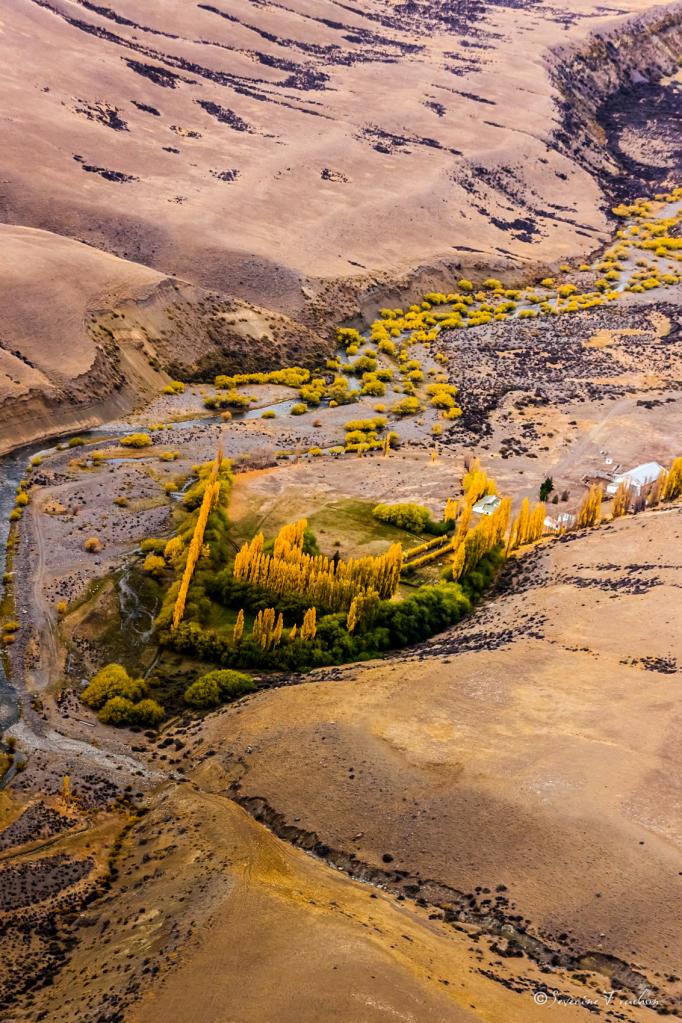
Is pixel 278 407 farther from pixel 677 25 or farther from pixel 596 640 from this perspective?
pixel 677 25

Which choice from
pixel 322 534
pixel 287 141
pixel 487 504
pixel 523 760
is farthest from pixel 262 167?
pixel 523 760

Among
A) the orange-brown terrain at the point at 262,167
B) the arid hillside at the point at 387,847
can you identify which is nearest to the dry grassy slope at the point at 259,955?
the arid hillside at the point at 387,847

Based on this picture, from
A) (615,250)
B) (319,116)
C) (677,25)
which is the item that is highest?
(677,25)

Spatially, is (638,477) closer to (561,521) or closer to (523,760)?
(561,521)

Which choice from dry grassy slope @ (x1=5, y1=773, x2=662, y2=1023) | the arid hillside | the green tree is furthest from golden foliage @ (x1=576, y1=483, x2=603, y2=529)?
dry grassy slope @ (x1=5, y1=773, x2=662, y2=1023)

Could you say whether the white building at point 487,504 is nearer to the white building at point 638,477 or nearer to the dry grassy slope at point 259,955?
the white building at point 638,477

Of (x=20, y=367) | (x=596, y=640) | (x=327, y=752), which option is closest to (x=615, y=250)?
(x=20, y=367)
